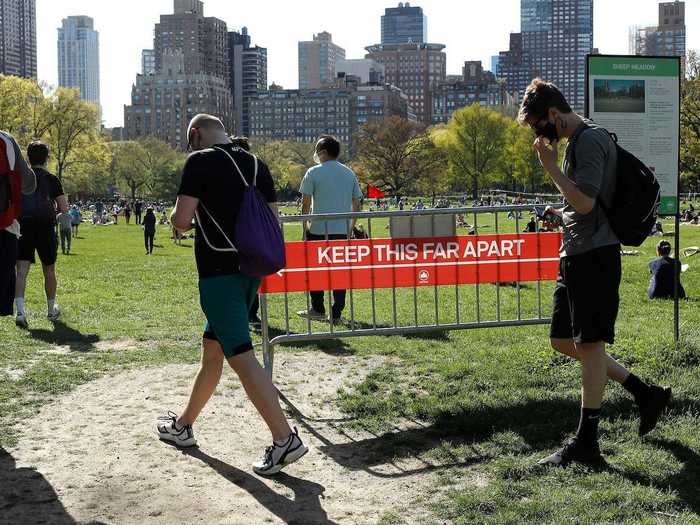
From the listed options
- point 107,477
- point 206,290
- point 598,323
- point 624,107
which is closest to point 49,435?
point 107,477

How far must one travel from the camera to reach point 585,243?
4.69 meters

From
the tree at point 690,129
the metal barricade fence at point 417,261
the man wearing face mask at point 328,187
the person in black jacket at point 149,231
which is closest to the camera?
the metal barricade fence at point 417,261

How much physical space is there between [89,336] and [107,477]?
4930 mm

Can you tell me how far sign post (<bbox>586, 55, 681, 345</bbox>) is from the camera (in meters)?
7.25

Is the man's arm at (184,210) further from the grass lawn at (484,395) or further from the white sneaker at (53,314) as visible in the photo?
the white sneaker at (53,314)

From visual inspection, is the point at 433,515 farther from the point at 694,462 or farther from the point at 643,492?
the point at 694,462

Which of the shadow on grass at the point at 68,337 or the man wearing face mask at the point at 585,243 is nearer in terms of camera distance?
the man wearing face mask at the point at 585,243

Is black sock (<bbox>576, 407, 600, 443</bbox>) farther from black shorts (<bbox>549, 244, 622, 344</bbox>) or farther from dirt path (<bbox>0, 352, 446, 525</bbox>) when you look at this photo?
dirt path (<bbox>0, 352, 446, 525</bbox>)

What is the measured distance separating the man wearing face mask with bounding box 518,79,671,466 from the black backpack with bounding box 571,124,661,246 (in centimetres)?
3

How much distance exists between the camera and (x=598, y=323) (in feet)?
15.4

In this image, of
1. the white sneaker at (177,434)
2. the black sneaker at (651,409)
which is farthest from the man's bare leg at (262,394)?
the black sneaker at (651,409)

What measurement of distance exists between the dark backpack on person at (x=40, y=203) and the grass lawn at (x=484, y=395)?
122 centimetres

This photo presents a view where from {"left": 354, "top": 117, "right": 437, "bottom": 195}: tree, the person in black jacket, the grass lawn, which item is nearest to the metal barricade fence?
the grass lawn

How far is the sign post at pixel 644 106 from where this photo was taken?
725 centimetres
